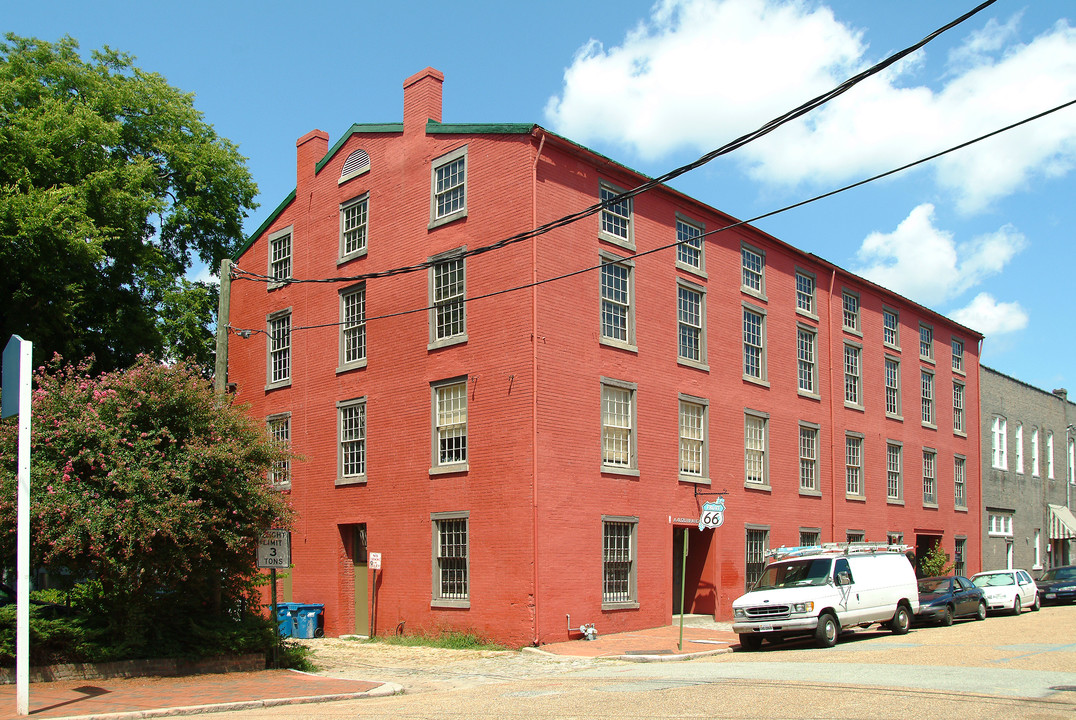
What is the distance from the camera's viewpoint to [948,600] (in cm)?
2492

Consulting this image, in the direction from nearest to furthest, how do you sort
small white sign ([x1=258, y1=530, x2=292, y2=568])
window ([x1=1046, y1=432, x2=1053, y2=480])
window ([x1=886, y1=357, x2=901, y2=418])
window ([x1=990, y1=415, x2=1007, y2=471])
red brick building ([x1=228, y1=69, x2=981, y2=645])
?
small white sign ([x1=258, y1=530, x2=292, y2=568]) < red brick building ([x1=228, y1=69, x2=981, y2=645]) < window ([x1=886, y1=357, x2=901, y2=418]) < window ([x1=990, y1=415, x2=1007, y2=471]) < window ([x1=1046, y1=432, x2=1053, y2=480])

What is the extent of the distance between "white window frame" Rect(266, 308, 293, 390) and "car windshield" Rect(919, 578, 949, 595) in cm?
1793

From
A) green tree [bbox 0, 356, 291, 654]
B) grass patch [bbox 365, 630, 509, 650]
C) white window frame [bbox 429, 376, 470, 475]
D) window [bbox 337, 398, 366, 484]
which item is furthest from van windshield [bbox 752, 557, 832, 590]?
window [bbox 337, 398, 366, 484]

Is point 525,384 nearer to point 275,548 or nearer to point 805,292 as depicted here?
point 275,548

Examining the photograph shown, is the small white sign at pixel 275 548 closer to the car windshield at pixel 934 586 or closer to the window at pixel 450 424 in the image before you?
the window at pixel 450 424

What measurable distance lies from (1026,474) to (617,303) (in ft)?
99.1

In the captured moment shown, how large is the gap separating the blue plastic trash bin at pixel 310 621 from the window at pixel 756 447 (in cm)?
1198

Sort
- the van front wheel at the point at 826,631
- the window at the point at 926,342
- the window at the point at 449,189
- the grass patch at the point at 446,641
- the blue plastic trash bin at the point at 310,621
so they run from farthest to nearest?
the window at the point at 926,342 < the blue plastic trash bin at the point at 310,621 < the window at the point at 449,189 < the grass patch at the point at 446,641 < the van front wheel at the point at 826,631

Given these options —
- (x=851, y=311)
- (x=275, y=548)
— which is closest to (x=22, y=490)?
(x=275, y=548)

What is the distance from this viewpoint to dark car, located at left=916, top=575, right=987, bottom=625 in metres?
24.6

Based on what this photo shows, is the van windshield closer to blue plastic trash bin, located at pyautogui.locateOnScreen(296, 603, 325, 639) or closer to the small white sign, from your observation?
the small white sign

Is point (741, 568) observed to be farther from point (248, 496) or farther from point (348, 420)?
point (248, 496)

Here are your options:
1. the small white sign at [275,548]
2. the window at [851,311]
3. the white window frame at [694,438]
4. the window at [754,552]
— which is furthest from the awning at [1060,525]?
the small white sign at [275,548]

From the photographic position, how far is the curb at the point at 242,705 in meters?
12.1
